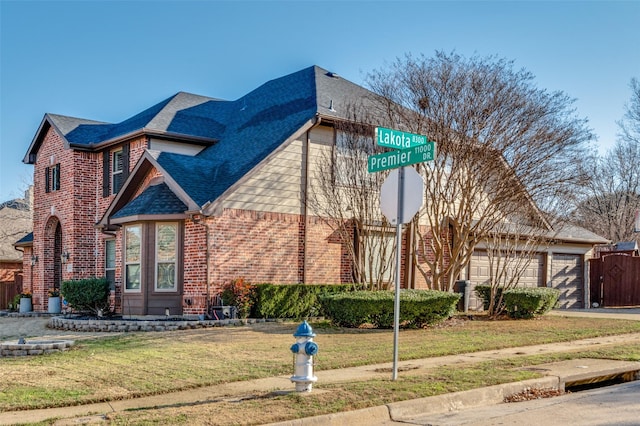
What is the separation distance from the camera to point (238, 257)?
1878 centimetres

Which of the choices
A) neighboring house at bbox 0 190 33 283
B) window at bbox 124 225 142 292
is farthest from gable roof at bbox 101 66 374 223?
neighboring house at bbox 0 190 33 283

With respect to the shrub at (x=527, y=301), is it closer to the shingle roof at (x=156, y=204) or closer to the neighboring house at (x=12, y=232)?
the shingle roof at (x=156, y=204)

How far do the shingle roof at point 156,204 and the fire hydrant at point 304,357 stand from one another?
35.7 ft

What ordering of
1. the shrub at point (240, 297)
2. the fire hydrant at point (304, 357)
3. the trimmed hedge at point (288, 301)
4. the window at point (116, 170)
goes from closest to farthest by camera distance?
the fire hydrant at point (304, 357) → the shrub at point (240, 297) → the trimmed hedge at point (288, 301) → the window at point (116, 170)

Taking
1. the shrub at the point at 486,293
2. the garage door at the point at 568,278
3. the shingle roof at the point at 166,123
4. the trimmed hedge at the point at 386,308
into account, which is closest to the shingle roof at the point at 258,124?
the shingle roof at the point at 166,123

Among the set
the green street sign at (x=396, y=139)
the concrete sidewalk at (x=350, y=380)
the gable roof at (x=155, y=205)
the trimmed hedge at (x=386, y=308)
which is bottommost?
the concrete sidewalk at (x=350, y=380)

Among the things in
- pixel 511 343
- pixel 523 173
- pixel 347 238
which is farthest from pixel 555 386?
pixel 347 238

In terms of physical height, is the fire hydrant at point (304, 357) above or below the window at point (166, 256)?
below

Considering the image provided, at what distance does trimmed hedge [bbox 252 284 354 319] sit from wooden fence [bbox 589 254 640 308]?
41.8ft

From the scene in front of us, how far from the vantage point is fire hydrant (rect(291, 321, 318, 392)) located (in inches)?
324

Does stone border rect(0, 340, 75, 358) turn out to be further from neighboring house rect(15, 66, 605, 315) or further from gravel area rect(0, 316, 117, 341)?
neighboring house rect(15, 66, 605, 315)

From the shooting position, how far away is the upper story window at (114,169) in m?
23.3

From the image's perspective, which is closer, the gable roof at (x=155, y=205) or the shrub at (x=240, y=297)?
the shrub at (x=240, y=297)

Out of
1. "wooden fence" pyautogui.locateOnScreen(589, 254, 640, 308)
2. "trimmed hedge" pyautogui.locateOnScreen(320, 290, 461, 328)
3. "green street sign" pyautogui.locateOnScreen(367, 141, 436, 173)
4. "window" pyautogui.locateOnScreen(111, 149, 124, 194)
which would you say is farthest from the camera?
"wooden fence" pyautogui.locateOnScreen(589, 254, 640, 308)
